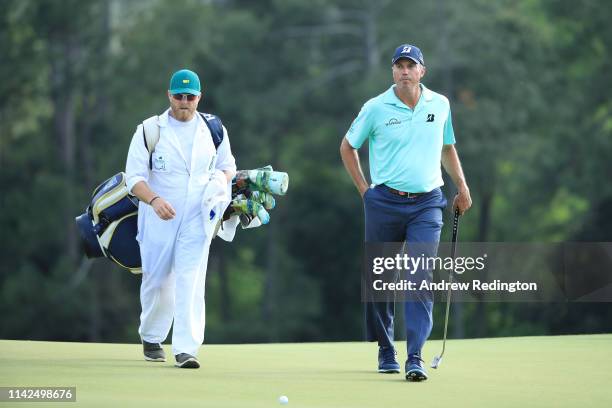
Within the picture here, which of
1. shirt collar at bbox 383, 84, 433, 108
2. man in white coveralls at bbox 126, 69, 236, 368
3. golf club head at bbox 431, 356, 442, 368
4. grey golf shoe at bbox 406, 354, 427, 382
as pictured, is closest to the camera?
grey golf shoe at bbox 406, 354, 427, 382

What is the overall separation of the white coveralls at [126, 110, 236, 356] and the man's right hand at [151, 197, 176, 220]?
0.25 metres

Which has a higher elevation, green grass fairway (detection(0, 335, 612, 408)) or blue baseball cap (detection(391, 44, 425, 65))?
blue baseball cap (detection(391, 44, 425, 65))

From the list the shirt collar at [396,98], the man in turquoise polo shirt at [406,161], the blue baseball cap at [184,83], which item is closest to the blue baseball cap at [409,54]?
the man in turquoise polo shirt at [406,161]

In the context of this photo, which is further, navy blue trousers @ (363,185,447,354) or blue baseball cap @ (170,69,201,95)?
blue baseball cap @ (170,69,201,95)

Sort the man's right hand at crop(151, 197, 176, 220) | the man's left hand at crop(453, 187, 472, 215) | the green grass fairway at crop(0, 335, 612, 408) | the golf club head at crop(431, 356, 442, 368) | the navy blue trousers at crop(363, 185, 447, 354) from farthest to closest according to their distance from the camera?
the golf club head at crop(431, 356, 442, 368) < the man's left hand at crop(453, 187, 472, 215) < the man's right hand at crop(151, 197, 176, 220) < the navy blue trousers at crop(363, 185, 447, 354) < the green grass fairway at crop(0, 335, 612, 408)

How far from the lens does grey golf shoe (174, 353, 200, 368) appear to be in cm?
1092

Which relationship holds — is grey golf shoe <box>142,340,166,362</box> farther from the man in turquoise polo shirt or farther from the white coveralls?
the man in turquoise polo shirt

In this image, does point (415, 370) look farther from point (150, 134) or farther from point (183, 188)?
point (150, 134)

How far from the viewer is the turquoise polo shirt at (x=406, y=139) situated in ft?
34.5

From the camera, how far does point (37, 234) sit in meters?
52.0

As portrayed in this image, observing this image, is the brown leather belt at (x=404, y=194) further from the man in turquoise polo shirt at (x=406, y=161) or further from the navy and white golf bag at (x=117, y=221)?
the navy and white golf bag at (x=117, y=221)

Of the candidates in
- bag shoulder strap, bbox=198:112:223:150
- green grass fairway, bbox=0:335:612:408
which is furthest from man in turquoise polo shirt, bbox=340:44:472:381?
bag shoulder strap, bbox=198:112:223:150

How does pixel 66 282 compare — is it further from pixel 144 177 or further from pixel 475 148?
pixel 144 177

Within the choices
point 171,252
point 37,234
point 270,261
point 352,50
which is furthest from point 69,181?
point 171,252
